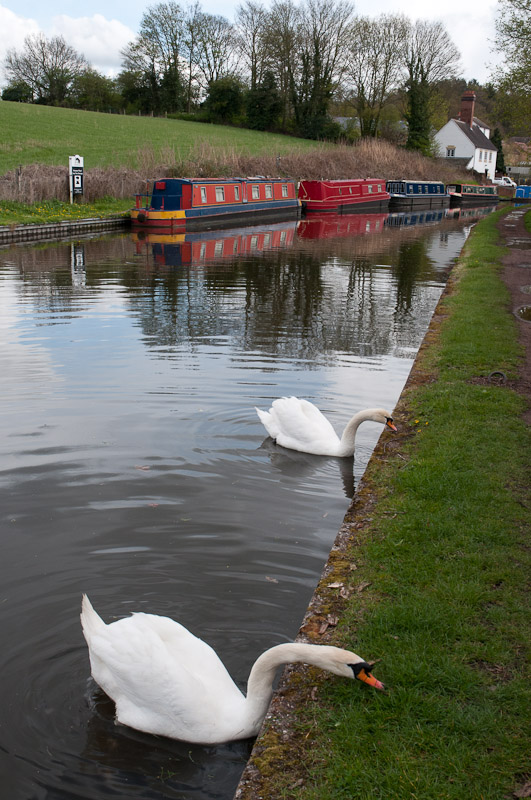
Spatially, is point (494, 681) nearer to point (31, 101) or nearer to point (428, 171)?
point (428, 171)

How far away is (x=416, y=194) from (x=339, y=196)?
10.7 metres

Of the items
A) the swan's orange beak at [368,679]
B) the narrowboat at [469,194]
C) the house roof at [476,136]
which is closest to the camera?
the swan's orange beak at [368,679]

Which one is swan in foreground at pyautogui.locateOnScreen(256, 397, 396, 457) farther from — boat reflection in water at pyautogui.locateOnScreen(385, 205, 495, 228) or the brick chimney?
the brick chimney

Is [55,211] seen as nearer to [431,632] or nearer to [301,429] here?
[301,429]

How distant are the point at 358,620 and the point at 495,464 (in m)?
2.44

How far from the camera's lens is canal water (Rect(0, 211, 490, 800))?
3.68 m

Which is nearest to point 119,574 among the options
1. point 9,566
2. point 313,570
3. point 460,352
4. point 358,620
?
point 9,566

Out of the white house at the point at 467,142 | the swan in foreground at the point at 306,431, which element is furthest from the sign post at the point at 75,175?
the white house at the point at 467,142

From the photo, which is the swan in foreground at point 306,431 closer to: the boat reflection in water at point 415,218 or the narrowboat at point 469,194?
the boat reflection in water at point 415,218

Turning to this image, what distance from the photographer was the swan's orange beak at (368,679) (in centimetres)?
331

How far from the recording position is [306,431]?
7305mm

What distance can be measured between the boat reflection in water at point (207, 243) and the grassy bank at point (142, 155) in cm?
556

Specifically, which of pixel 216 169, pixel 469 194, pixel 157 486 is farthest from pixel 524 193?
pixel 157 486

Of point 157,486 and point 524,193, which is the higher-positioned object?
point 524,193
